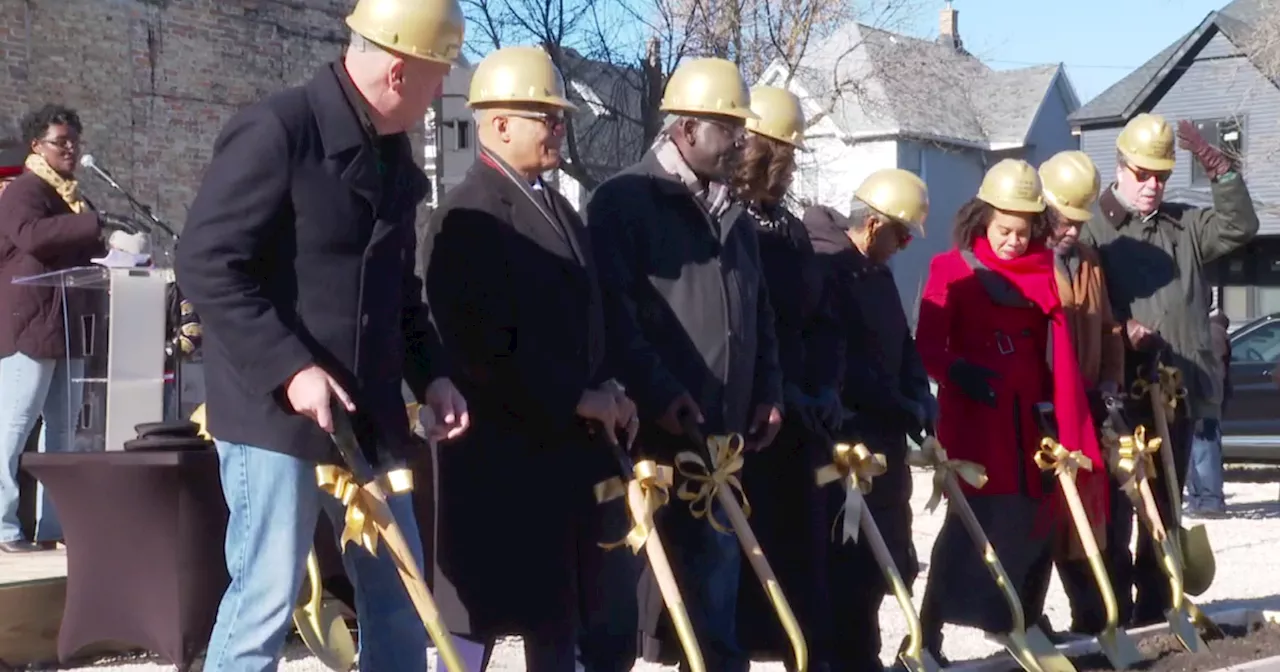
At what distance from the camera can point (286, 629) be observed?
4152 millimetres

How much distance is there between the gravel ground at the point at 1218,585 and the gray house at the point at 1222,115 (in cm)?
2312

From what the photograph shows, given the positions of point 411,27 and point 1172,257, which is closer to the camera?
point 411,27

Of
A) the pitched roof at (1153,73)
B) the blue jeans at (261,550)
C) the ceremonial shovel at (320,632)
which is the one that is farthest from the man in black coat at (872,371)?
the pitched roof at (1153,73)

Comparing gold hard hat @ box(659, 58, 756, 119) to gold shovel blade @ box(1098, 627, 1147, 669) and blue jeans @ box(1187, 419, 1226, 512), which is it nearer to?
gold shovel blade @ box(1098, 627, 1147, 669)

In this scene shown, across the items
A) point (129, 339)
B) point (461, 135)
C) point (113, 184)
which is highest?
point (461, 135)

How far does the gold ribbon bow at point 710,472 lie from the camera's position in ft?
17.5

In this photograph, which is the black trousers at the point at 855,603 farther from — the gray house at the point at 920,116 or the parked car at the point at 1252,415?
the gray house at the point at 920,116

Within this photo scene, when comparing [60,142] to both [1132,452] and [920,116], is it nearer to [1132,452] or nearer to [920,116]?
[1132,452]

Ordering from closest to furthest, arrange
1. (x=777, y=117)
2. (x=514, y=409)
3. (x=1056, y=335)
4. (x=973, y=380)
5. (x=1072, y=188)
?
(x=514, y=409) < (x=777, y=117) < (x=973, y=380) < (x=1056, y=335) < (x=1072, y=188)

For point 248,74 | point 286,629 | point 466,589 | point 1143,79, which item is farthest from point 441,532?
point 1143,79

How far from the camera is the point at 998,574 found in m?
6.56

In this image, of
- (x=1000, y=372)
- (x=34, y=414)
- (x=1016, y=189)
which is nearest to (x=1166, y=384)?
(x=1000, y=372)

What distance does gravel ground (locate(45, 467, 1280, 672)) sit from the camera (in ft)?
22.3

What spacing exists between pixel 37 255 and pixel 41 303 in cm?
26
